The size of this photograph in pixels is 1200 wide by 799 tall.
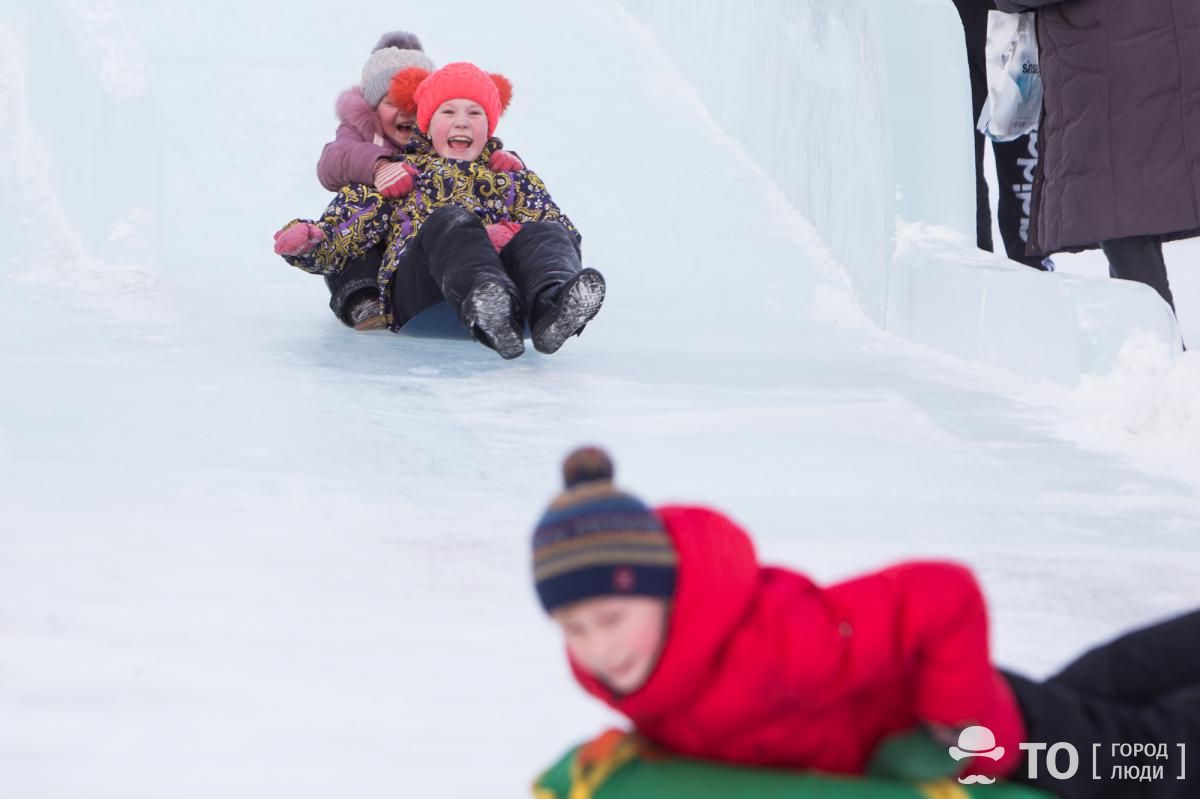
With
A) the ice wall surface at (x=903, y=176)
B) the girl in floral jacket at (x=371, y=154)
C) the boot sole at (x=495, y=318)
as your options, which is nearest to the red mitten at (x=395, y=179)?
the girl in floral jacket at (x=371, y=154)

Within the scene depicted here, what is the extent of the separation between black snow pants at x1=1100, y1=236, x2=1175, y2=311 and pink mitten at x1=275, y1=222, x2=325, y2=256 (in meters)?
1.63

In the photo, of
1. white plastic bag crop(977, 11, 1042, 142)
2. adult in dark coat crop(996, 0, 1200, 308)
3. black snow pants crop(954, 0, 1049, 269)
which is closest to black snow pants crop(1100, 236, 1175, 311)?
adult in dark coat crop(996, 0, 1200, 308)

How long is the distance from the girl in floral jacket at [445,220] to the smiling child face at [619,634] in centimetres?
190

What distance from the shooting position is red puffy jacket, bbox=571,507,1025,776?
3.08 ft

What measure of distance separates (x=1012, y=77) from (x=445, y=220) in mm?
1198

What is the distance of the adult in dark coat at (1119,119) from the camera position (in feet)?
8.53

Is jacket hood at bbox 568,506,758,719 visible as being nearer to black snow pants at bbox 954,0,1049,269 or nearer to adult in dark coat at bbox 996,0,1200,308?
adult in dark coat at bbox 996,0,1200,308

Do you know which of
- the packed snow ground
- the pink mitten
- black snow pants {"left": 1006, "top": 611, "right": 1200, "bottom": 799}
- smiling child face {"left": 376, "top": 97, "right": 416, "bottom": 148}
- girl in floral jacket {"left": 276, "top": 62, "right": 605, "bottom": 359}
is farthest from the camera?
smiling child face {"left": 376, "top": 97, "right": 416, "bottom": 148}

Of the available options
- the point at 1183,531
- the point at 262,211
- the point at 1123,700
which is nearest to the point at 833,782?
the point at 1123,700

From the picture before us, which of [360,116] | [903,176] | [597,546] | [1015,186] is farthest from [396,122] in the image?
[597,546]

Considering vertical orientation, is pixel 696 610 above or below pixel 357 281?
Result: below
